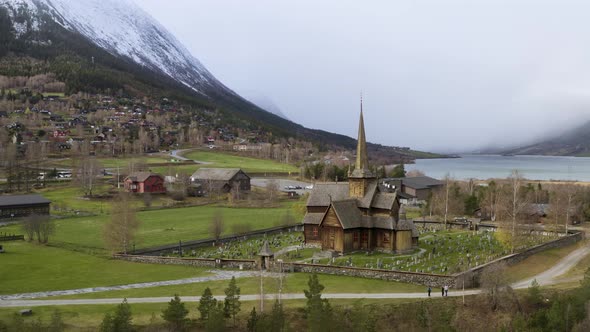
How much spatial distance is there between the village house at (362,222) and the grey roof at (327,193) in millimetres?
1084

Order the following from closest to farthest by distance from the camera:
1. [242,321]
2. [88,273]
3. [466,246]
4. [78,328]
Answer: [78,328], [242,321], [88,273], [466,246]

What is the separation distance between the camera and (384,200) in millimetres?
53906

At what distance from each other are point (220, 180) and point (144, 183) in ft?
48.4

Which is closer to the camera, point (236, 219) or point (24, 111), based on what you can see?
point (236, 219)

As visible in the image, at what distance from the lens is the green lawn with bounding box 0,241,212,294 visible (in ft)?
128

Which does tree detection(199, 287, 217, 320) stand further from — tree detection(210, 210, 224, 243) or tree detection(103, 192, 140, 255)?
tree detection(210, 210, 224, 243)

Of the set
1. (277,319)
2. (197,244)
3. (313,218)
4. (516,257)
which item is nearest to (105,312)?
(277,319)

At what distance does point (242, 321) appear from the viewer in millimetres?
32344

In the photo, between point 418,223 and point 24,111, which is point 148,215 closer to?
point 418,223

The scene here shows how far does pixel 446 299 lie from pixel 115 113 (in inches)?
6520

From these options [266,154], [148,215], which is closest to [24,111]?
[266,154]

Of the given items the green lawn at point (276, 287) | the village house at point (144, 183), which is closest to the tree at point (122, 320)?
the green lawn at point (276, 287)

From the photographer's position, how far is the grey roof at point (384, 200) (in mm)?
53219

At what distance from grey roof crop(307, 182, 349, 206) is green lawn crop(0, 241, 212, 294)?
17273 millimetres
